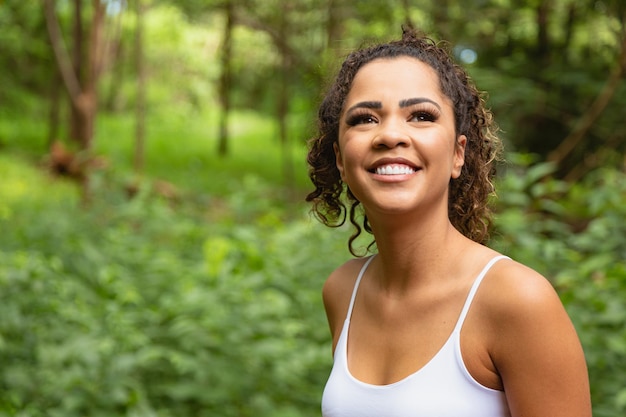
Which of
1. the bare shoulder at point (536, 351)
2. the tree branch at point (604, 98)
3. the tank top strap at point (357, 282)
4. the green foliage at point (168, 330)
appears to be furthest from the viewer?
the tree branch at point (604, 98)

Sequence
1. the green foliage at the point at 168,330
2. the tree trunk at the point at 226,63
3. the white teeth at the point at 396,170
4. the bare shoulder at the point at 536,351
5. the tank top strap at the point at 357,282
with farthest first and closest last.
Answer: the tree trunk at the point at 226,63 → the green foliage at the point at 168,330 → the tank top strap at the point at 357,282 → the white teeth at the point at 396,170 → the bare shoulder at the point at 536,351

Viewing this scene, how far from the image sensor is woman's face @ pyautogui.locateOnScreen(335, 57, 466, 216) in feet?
5.13

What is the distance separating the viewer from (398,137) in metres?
1.56

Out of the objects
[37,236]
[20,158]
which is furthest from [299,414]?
[20,158]

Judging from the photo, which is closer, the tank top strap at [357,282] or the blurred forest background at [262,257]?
the tank top strap at [357,282]

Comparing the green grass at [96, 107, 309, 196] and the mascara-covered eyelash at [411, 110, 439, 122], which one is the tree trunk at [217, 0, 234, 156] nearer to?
the green grass at [96, 107, 309, 196]

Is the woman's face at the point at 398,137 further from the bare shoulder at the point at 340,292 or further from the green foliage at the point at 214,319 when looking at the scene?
the green foliage at the point at 214,319

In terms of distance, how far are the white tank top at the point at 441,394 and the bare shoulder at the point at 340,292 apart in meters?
0.32

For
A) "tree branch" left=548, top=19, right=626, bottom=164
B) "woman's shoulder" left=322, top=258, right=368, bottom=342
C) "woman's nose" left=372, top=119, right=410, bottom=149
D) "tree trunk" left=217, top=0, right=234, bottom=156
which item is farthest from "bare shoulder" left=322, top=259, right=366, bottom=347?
"tree trunk" left=217, top=0, right=234, bottom=156

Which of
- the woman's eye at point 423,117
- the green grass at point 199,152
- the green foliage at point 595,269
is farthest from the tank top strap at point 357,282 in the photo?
the green grass at point 199,152

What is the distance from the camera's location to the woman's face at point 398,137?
5.13 feet

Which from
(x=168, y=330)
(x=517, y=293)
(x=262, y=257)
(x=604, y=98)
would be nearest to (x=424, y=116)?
(x=517, y=293)

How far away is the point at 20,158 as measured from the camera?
16953mm

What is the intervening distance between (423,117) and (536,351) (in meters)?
0.52
